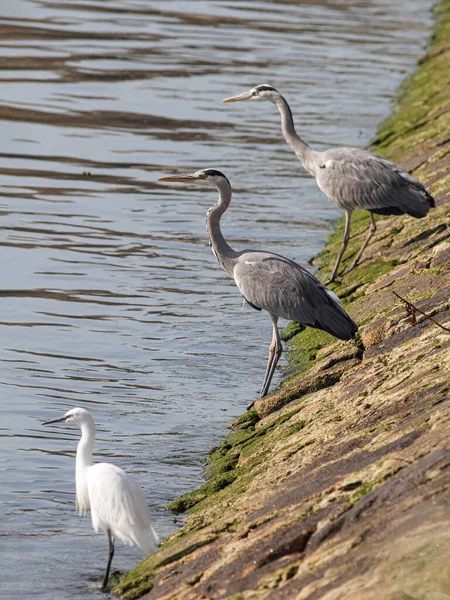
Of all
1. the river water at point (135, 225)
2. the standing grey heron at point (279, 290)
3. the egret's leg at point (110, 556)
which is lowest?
the river water at point (135, 225)

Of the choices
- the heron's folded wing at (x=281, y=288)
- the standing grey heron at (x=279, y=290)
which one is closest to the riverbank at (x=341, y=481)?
the standing grey heron at (x=279, y=290)

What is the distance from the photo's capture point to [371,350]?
9.68 m

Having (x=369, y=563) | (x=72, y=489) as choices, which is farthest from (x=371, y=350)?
(x=369, y=563)

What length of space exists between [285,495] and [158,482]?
7.52 ft

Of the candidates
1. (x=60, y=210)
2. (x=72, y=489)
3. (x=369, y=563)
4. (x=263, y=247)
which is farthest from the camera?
(x=60, y=210)

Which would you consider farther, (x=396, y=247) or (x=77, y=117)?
(x=77, y=117)

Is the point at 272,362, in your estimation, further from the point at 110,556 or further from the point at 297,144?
the point at 297,144

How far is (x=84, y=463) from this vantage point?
307 inches

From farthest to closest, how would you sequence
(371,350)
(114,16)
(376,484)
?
(114,16) < (371,350) < (376,484)

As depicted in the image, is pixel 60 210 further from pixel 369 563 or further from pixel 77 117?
pixel 369 563

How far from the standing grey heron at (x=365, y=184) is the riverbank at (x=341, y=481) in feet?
3.06

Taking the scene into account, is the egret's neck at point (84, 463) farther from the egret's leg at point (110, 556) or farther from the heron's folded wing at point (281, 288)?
the heron's folded wing at point (281, 288)

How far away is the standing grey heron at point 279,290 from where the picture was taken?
10.0m

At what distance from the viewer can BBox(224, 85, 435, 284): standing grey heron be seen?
41.5ft
